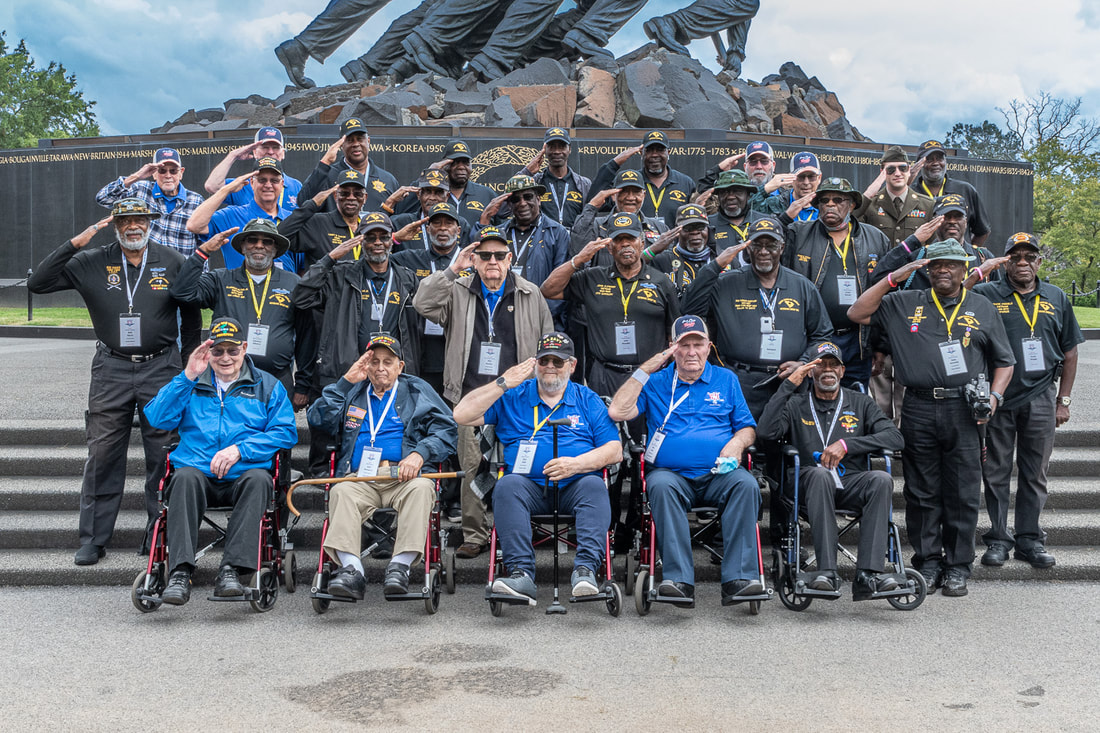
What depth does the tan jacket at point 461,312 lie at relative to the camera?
6.52 m

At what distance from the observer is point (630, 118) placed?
16.2 meters

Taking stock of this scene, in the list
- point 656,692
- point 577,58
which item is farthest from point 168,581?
point 577,58

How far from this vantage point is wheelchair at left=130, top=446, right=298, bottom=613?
210 inches

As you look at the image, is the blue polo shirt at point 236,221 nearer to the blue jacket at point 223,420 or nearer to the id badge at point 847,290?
the blue jacket at point 223,420

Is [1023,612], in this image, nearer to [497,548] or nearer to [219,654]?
[497,548]

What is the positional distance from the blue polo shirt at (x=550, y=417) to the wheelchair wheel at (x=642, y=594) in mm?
810

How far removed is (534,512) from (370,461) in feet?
3.23

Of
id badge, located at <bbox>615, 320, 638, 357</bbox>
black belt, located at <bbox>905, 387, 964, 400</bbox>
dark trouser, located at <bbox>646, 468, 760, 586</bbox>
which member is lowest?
dark trouser, located at <bbox>646, 468, 760, 586</bbox>

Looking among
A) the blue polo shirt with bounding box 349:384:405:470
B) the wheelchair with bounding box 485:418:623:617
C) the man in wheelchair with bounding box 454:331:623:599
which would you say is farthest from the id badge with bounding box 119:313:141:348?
the wheelchair with bounding box 485:418:623:617

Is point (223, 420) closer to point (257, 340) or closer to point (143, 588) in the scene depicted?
point (257, 340)

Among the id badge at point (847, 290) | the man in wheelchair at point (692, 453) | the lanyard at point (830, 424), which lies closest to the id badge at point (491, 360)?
the man in wheelchair at point (692, 453)

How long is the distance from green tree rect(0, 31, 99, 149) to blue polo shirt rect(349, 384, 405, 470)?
38305 mm

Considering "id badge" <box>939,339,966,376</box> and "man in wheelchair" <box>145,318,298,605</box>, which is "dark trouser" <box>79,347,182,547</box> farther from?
"id badge" <box>939,339,966,376</box>

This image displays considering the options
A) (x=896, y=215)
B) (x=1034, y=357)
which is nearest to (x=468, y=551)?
(x=1034, y=357)
